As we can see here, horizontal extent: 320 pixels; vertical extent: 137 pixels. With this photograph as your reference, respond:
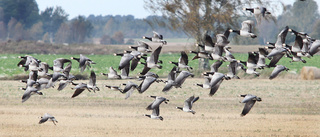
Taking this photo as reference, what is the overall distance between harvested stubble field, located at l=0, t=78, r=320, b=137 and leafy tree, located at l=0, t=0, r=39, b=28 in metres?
139

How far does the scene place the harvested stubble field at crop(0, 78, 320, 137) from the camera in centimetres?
2042

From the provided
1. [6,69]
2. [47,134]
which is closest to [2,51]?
[6,69]

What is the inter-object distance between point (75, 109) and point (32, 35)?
14626 centimetres

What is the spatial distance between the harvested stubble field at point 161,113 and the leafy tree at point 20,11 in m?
139

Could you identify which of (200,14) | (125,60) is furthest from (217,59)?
(200,14)

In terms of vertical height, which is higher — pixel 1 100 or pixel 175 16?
pixel 175 16

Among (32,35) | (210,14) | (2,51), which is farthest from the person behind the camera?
(32,35)

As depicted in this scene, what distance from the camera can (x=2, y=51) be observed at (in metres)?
94.5

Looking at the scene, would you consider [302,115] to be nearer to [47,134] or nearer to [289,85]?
[47,134]

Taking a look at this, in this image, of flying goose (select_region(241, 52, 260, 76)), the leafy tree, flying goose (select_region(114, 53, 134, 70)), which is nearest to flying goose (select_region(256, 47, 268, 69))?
flying goose (select_region(241, 52, 260, 76))

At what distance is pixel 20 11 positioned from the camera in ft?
568

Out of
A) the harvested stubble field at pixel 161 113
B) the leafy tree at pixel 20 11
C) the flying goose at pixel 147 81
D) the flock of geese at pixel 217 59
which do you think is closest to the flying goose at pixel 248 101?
the flock of geese at pixel 217 59

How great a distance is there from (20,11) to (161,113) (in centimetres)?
15568

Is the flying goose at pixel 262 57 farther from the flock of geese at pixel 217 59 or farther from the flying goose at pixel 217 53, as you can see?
the flying goose at pixel 217 53
